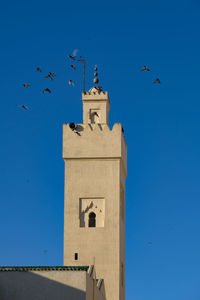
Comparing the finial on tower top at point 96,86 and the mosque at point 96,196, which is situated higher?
the finial on tower top at point 96,86

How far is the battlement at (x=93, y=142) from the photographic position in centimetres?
3306

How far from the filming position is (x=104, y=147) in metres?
33.2

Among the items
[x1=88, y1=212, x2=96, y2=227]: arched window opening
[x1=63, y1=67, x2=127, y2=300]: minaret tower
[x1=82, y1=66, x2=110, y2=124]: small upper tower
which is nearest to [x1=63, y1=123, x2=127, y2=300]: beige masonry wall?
[x1=63, y1=67, x2=127, y2=300]: minaret tower

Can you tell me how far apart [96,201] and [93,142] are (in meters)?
2.39

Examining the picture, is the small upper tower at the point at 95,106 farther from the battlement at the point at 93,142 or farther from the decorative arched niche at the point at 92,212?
the decorative arched niche at the point at 92,212

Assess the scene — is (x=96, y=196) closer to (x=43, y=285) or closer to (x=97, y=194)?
(x=97, y=194)

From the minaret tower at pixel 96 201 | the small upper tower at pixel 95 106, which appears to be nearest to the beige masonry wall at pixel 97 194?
the minaret tower at pixel 96 201

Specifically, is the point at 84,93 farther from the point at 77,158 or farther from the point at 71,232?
the point at 71,232

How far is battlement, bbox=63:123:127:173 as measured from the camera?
33.1 m

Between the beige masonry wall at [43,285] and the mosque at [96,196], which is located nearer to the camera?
the beige masonry wall at [43,285]

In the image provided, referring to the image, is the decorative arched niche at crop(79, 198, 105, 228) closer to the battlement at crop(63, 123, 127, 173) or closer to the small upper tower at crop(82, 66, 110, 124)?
the battlement at crop(63, 123, 127, 173)

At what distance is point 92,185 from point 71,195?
926 millimetres

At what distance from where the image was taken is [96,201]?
108 ft

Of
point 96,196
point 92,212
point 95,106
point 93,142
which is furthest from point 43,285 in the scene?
point 95,106
